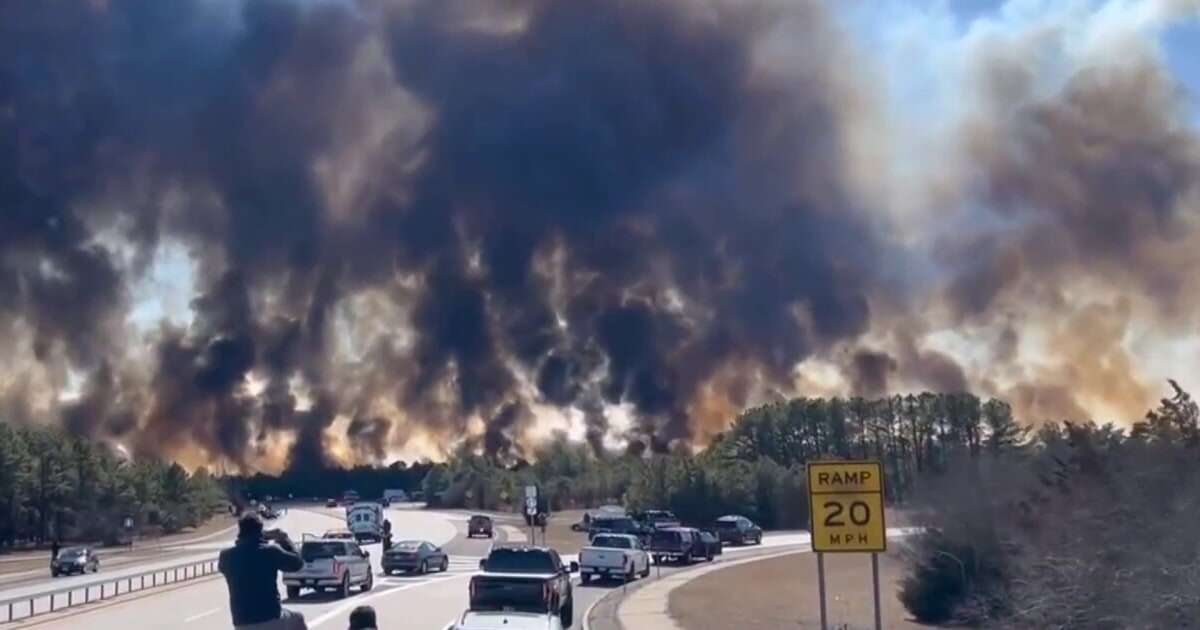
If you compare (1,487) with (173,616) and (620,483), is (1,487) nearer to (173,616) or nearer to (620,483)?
(620,483)

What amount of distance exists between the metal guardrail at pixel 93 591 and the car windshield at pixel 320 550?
20.3 feet

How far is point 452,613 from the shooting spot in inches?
1201

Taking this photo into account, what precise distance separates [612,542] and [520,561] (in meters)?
19.2

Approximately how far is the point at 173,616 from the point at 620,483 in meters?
93.6

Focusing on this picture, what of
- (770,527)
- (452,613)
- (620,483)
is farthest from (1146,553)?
(620,483)

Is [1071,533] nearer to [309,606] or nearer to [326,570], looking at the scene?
[309,606]

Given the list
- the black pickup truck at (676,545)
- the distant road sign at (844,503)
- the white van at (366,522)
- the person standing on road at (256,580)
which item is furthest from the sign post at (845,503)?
the white van at (366,522)

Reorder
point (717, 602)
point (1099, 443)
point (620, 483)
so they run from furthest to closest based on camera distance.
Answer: point (620, 483)
point (717, 602)
point (1099, 443)

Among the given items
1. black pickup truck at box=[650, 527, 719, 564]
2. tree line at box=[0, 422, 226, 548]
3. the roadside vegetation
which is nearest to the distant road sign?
the roadside vegetation

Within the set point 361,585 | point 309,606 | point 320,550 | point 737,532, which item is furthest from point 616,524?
point 309,606

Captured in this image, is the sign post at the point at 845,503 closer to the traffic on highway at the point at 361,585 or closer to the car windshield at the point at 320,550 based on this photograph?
the traffic on highway at the point at 361,585

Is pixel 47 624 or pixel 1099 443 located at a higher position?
pixel 1099 443

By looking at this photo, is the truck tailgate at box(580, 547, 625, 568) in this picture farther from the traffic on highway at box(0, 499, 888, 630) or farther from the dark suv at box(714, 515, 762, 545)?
the dark suv at box(714, 515, 762, 545)

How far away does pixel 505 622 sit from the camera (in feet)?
53.4
